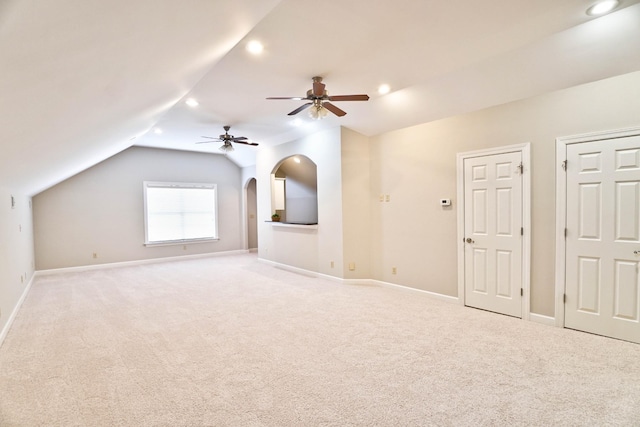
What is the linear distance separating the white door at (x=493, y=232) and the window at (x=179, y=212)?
23.3 feet

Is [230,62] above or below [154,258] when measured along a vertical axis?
above

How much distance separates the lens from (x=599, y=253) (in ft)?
10.7

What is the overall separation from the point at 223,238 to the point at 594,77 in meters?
8.65

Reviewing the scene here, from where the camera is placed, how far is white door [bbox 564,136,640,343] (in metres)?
3.06

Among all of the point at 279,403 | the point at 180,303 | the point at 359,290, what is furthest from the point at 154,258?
the point at 279,403

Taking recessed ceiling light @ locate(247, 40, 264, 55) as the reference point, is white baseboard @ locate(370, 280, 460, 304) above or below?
below

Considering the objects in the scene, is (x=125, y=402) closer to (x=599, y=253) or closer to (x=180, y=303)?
(x=180, y=303)

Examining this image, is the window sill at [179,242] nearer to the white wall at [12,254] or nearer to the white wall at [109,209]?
the white wall at [109,209]

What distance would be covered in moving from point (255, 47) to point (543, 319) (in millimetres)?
4424

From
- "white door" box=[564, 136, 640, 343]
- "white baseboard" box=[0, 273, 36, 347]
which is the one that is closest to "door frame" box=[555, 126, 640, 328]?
"white door" box=[564, 136, 640, 343]

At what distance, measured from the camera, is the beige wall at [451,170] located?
10.7 ft

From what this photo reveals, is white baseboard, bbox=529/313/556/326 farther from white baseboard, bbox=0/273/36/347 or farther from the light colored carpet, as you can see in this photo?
white baseboard, bbox=0/273/36/347

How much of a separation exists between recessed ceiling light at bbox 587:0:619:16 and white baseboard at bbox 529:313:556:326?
10.1 feet

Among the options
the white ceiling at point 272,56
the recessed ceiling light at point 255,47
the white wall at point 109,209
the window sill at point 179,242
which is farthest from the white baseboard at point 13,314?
the recessed ceiling light at point 255,47
